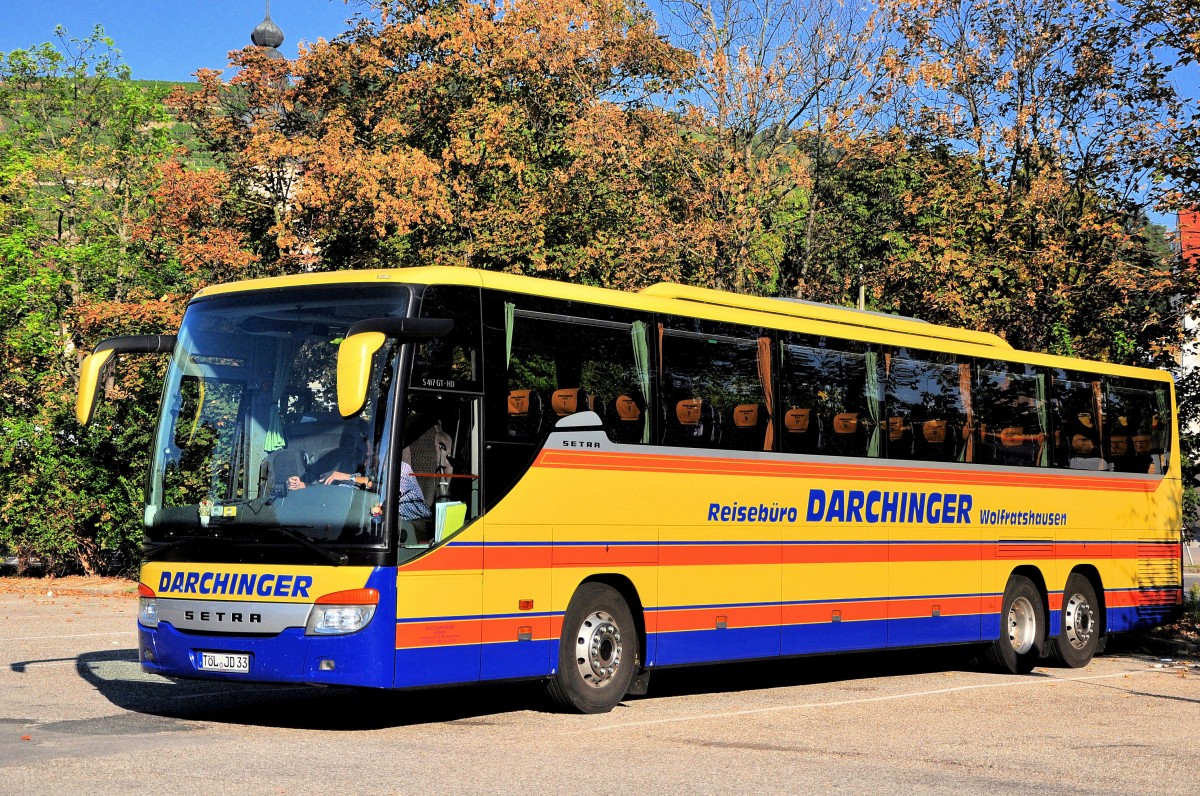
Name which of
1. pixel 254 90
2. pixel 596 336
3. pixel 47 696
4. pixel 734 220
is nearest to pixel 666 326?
pixel 596 336

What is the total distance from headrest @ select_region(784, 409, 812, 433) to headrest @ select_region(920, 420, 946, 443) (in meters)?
2.10

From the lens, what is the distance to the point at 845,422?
15.9m

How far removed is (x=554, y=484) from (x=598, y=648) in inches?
58.9

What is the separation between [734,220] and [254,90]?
10632 millimetres

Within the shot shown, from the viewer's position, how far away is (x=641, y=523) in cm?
1348

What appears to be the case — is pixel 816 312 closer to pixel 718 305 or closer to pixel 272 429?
pixel 718 305

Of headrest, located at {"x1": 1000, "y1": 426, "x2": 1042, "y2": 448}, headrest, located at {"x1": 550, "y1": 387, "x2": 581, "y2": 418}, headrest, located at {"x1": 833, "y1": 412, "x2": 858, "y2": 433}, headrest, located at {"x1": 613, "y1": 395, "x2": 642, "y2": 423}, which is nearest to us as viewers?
headrest, located at {"x1": 550, "y1": 387, "x2": 581, "y2": 418}

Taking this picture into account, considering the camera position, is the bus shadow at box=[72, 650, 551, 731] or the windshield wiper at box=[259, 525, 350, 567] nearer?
the windshield wiper at box=[259, 525, 350, 567]

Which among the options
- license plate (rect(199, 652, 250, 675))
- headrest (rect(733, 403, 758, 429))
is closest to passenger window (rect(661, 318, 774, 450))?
headrest (rect(733, 403, 758, 429))

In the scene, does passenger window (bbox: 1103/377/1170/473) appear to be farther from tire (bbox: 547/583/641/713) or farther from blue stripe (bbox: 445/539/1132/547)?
tire (bbox: 547/583/641/713)

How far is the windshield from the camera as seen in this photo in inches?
442

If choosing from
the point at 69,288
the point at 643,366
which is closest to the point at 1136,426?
the point at 643,366

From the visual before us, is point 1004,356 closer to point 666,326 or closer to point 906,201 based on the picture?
point 666,326

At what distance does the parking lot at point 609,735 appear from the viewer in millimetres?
9281
